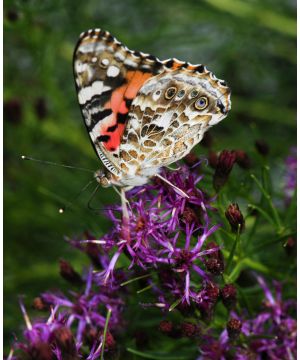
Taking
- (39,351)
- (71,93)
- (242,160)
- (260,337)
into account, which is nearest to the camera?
(39,351)

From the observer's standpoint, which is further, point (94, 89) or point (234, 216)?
point (94, 89)

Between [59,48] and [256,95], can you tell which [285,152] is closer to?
[256,95]

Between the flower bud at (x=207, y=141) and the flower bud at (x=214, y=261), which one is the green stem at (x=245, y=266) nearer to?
the flower bud at (x=214, y=261)

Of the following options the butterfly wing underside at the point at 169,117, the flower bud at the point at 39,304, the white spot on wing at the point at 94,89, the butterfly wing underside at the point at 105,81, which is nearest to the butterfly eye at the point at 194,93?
the butterfly wing underside at the point at 169,117

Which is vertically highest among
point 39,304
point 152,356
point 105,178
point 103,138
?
point 103,138

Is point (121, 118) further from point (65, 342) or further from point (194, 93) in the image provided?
point (65, 342)

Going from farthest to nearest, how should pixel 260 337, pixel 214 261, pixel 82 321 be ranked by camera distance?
pixel 82 321 → pixel 260 337 → pixel 214 261

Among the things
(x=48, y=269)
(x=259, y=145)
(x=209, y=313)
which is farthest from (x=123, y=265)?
(x=48, y=269)

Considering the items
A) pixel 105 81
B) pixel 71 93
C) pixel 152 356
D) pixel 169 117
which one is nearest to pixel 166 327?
pixel 152 356
